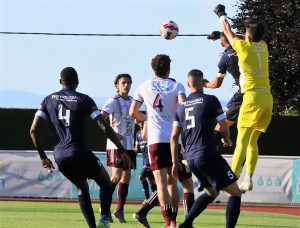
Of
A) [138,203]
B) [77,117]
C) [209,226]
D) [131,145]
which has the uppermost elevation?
[77,117]

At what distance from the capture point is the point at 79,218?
53.8 ft

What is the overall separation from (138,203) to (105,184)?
492 inches

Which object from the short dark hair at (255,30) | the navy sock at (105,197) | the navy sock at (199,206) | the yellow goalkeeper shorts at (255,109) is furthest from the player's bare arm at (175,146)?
the short dark hair at (255,30)

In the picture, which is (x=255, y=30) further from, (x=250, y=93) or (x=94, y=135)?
(x=94, y=135)

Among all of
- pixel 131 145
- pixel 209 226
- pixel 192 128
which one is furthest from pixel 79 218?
pixel 192 128

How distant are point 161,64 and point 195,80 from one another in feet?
2.93

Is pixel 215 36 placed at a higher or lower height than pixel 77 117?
higher

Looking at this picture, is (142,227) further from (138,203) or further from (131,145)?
(138,203)

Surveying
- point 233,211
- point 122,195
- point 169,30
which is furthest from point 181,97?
point 122,195

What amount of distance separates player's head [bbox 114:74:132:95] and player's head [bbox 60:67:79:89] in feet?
14.5

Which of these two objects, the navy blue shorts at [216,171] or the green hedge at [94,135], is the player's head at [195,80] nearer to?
the navy blue shorts at [216,171]

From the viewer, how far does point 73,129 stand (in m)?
11.9

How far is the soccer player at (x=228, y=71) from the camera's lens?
1384cm

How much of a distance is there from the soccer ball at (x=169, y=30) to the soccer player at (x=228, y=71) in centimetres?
81
